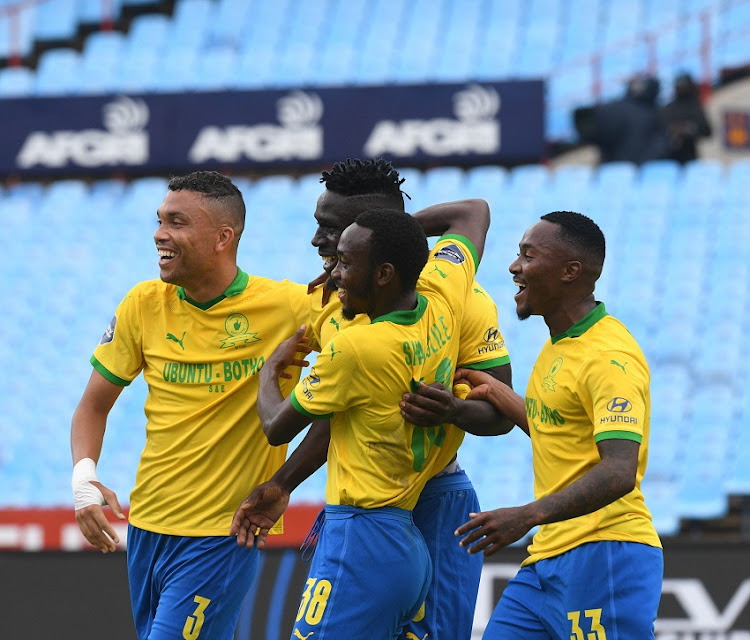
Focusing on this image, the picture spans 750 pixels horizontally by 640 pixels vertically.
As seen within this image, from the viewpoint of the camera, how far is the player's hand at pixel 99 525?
428cm

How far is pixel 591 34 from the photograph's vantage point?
1639cm

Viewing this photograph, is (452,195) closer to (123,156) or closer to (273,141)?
(273,141)

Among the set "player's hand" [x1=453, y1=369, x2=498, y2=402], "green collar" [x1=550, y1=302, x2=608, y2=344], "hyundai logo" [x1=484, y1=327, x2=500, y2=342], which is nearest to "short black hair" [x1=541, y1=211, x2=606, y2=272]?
"green collar" [x1=550, y1=302, x2=608, y2=344]

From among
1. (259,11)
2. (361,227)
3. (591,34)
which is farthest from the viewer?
(259,11)

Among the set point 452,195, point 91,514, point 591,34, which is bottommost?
point 91,514

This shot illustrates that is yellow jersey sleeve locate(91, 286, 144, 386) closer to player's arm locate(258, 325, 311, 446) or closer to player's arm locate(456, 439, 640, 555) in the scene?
player's arm locate(258, 325, 311, 446)

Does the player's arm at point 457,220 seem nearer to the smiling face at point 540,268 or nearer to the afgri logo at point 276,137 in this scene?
the smiling face at point 540,268

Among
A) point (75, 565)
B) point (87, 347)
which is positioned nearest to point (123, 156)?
point (87, 347)

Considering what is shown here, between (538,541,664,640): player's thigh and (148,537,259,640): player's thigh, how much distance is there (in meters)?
1.20

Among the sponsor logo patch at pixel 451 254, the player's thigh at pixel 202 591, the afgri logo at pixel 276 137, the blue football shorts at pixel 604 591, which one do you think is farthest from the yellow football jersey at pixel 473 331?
the afgri logo at pixel 276 137

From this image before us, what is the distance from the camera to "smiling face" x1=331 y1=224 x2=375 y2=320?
370 cm

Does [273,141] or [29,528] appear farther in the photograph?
[273,141]

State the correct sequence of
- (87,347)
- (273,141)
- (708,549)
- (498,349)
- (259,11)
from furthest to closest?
(259,11), (273,141), (87,347), (708,549), (498,349)

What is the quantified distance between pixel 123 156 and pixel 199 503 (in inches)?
443
